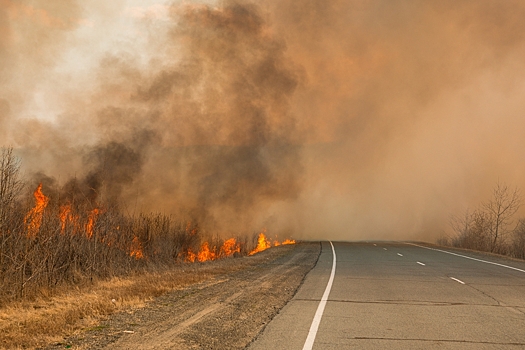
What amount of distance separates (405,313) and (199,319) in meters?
4.15

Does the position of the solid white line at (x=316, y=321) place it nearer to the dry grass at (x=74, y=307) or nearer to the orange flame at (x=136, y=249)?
the dry grass at (x=74, y=307)

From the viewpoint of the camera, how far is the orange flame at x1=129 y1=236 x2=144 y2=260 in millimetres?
18328

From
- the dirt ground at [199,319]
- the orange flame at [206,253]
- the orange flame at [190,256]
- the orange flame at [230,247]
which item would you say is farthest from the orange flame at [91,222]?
the orange flame at [230,247]

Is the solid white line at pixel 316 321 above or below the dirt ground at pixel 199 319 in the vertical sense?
above

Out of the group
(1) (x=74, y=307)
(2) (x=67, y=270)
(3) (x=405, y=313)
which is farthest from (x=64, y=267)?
(3) (x=405, y=313)

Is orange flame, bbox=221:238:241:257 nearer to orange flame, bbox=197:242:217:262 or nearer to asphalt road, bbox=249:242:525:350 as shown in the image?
orange flame, bbox=197:242:217:262

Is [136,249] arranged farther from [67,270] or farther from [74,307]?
[74,307]

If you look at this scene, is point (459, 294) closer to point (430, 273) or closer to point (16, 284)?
point (430, 273)

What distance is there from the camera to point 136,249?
18859 millimetres

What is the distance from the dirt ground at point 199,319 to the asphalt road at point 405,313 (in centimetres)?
41

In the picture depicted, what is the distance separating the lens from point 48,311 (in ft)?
32.4

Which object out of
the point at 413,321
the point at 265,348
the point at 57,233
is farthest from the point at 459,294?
the point at 57,233

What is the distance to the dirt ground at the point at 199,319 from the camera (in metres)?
7.36

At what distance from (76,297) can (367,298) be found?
6904 millimetres
